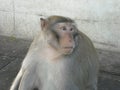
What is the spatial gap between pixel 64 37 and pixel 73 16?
9.34 ft

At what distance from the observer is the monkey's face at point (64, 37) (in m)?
3.13

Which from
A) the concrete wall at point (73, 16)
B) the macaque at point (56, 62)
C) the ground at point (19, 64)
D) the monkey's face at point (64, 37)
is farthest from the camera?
the concrete wall at point (73, 16)

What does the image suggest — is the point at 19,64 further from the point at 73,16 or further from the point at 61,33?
the point at 61,33

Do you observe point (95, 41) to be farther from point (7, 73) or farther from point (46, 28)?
point (46, 28)

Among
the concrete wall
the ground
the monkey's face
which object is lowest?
the ground

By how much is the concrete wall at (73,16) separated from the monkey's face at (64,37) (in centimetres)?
251

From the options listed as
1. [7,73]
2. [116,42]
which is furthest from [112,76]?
[7,73]

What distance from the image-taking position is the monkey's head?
3141 millimetres

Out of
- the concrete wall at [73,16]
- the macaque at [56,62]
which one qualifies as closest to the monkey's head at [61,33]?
the macaque at [56,62]

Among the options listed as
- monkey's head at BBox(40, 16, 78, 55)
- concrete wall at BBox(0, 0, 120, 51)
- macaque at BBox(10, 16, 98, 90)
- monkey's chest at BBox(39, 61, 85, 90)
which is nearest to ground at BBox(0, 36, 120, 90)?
concrete wall at BBox(0, 0, 120, 51)

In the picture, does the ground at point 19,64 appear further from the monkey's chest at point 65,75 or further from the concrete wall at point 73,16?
the monkey's chest at point 65,75

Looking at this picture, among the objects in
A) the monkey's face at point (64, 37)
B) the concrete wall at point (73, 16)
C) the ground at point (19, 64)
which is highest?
the monkey's face at point (64, 37)

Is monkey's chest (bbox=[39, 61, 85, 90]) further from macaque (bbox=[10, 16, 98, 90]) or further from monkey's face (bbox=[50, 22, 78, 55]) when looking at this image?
monkey's face (bbox=[50, 22, 78, 55])

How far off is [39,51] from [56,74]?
276 mm
